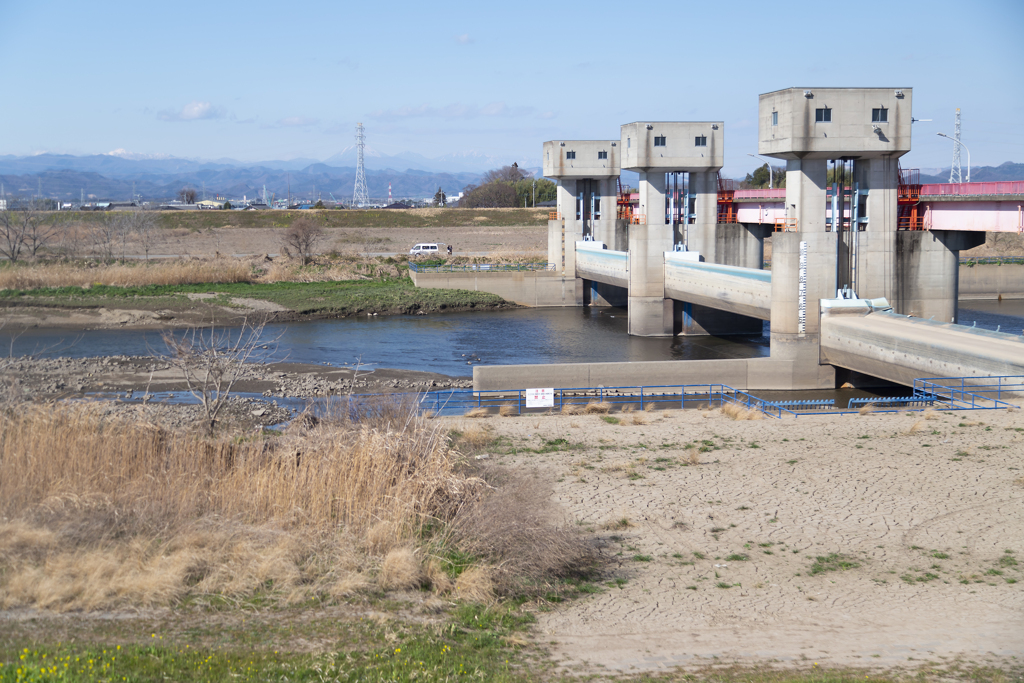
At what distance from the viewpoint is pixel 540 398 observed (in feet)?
75.7

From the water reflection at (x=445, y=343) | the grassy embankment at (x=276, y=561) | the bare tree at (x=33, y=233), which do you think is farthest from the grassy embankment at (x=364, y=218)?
the grassy embankment at (x=276, y=561)

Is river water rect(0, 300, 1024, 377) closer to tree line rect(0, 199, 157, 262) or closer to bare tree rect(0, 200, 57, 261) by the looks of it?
bare tree rect(0, 200, 57, 261)

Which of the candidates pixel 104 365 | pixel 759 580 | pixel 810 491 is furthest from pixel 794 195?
pixel 104 365

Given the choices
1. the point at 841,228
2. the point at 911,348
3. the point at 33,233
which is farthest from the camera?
the point at 33,233

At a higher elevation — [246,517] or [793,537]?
[246,517]

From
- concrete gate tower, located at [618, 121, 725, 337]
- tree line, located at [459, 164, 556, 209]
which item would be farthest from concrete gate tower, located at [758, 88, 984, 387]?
tree line, located at [459, 164, 556, 209]

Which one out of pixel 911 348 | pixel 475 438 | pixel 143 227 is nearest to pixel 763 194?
pixel 911 348

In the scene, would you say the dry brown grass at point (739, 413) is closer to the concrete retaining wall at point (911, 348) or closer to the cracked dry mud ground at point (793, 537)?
the cracked dry mud ground at point (793, 537)

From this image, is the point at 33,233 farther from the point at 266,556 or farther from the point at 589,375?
the point at 266,556

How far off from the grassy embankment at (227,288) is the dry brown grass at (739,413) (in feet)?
99.5

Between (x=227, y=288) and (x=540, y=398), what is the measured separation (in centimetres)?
3475

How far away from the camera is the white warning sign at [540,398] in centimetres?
2300

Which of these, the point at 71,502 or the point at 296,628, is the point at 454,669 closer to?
the point at 296,628

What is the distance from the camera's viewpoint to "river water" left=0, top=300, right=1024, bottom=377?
35281 mm
